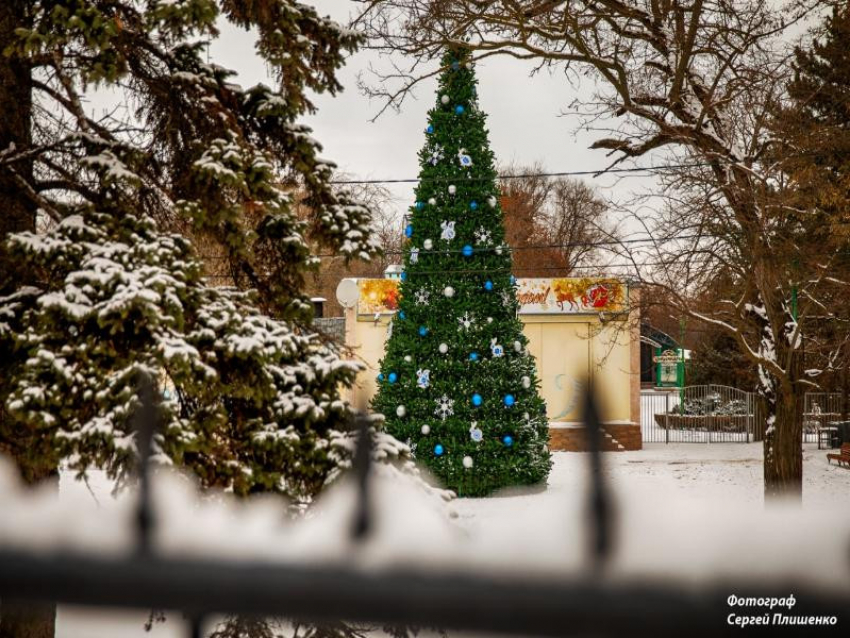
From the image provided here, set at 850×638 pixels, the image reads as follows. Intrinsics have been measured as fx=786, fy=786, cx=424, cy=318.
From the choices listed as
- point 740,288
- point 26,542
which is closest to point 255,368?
point 26,542

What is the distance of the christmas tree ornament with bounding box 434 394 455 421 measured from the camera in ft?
45.3

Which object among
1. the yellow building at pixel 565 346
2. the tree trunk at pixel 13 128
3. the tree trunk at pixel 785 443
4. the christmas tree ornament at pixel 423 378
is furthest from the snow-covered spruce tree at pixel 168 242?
the yellow building at pixel 565 346

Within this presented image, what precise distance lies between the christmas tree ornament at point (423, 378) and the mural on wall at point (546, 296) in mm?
6596

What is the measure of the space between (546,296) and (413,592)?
67.2ft

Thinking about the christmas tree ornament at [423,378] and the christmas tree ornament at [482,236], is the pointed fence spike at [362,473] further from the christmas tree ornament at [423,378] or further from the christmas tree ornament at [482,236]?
the christmas tree ornament at [482,236]

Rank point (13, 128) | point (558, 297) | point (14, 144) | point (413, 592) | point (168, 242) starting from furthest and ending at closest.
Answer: point (558, 297) → point (13, 128) → point (14, 144) → point (168, 242) → point (413, 592)

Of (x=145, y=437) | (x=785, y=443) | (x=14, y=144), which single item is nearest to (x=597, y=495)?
(x=145, y=437)

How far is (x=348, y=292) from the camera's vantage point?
20.9m

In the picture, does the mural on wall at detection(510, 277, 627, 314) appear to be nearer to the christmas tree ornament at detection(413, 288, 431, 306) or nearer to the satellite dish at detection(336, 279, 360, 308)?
the satellite dish at detection(336, 279, 360, 308)

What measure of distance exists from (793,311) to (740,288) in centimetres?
164

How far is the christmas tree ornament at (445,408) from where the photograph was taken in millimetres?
13800

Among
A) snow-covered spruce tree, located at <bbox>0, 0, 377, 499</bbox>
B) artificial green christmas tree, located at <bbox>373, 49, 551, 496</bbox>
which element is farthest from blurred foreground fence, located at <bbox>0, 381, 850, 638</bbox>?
artificial green christmas tree, located at <bbox>373, 49, 551, 496</bbox>

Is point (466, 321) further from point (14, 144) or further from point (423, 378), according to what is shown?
point (14, 144)

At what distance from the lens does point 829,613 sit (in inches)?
16.3
